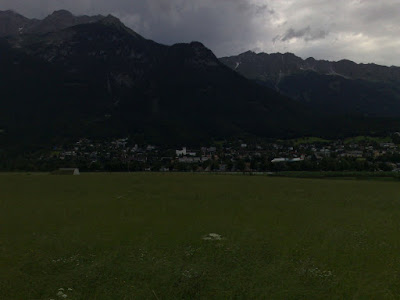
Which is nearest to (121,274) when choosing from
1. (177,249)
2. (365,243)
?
(177,249)

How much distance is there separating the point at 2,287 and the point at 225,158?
16008 centimetres

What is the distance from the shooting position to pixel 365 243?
3023cm

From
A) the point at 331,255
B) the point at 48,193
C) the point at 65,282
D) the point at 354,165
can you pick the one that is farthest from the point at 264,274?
the point at 354,165

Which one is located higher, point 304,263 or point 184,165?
point 304,263

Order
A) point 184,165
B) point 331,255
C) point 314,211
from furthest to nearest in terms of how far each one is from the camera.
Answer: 1. point 184,165
2. point 314,211
3. point 331,255

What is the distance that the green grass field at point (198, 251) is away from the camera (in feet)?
66.3

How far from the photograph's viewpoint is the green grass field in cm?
2020

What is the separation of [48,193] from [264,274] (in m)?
52.0

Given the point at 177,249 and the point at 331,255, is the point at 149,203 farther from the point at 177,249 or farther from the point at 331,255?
the point at 331,255

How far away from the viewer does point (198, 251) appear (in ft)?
88.3

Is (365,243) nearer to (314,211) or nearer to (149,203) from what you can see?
(314,211)

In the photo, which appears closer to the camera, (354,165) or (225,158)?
(354,165)

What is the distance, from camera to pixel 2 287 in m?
20.3

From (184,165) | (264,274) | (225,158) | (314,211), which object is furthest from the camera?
(225,158)
